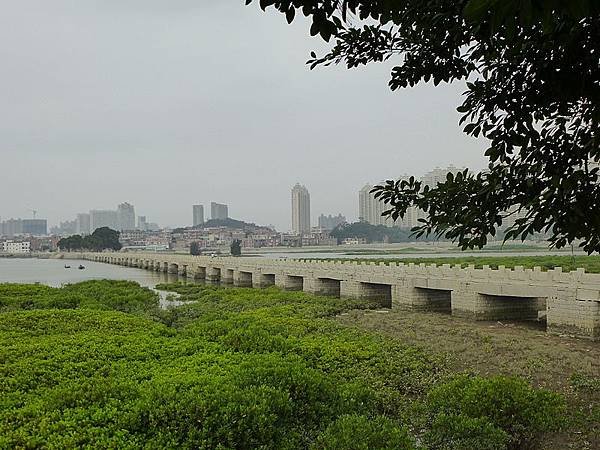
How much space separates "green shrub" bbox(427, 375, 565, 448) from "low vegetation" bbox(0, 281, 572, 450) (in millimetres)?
15

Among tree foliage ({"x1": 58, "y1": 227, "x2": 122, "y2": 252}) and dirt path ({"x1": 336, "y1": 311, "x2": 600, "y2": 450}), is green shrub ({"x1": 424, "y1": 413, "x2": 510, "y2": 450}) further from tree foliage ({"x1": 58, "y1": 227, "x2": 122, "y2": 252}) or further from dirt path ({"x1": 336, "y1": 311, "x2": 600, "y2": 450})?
tree foliage ({"x1": 58, "y1": 227, "x2": 122, "y2": 252})

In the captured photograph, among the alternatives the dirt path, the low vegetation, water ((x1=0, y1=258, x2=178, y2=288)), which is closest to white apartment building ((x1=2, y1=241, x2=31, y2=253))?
water ((x1=0, y1=258, x2=178, y2=288))

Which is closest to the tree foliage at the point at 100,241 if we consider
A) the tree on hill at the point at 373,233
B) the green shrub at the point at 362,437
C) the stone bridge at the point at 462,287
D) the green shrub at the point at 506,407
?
the tree on hill at the point at 373,233

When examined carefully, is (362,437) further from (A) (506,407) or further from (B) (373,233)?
(B) (373,233)

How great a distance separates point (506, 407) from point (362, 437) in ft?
7.28

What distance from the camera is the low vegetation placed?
598 centimetres

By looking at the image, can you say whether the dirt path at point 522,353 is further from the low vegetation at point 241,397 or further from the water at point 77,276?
the water at point 77,276

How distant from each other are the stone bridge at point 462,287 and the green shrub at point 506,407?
8654 mm

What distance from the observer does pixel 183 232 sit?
7249 inches

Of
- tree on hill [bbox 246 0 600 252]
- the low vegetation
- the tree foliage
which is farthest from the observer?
the tree foliage

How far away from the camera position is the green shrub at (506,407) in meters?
6.80

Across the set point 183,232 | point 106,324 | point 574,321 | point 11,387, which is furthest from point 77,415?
point 183,232

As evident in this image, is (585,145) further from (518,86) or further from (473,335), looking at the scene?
(473,335)

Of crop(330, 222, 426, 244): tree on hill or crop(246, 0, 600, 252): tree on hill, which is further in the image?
crop(330, 222, 426, 244): tree on hill
